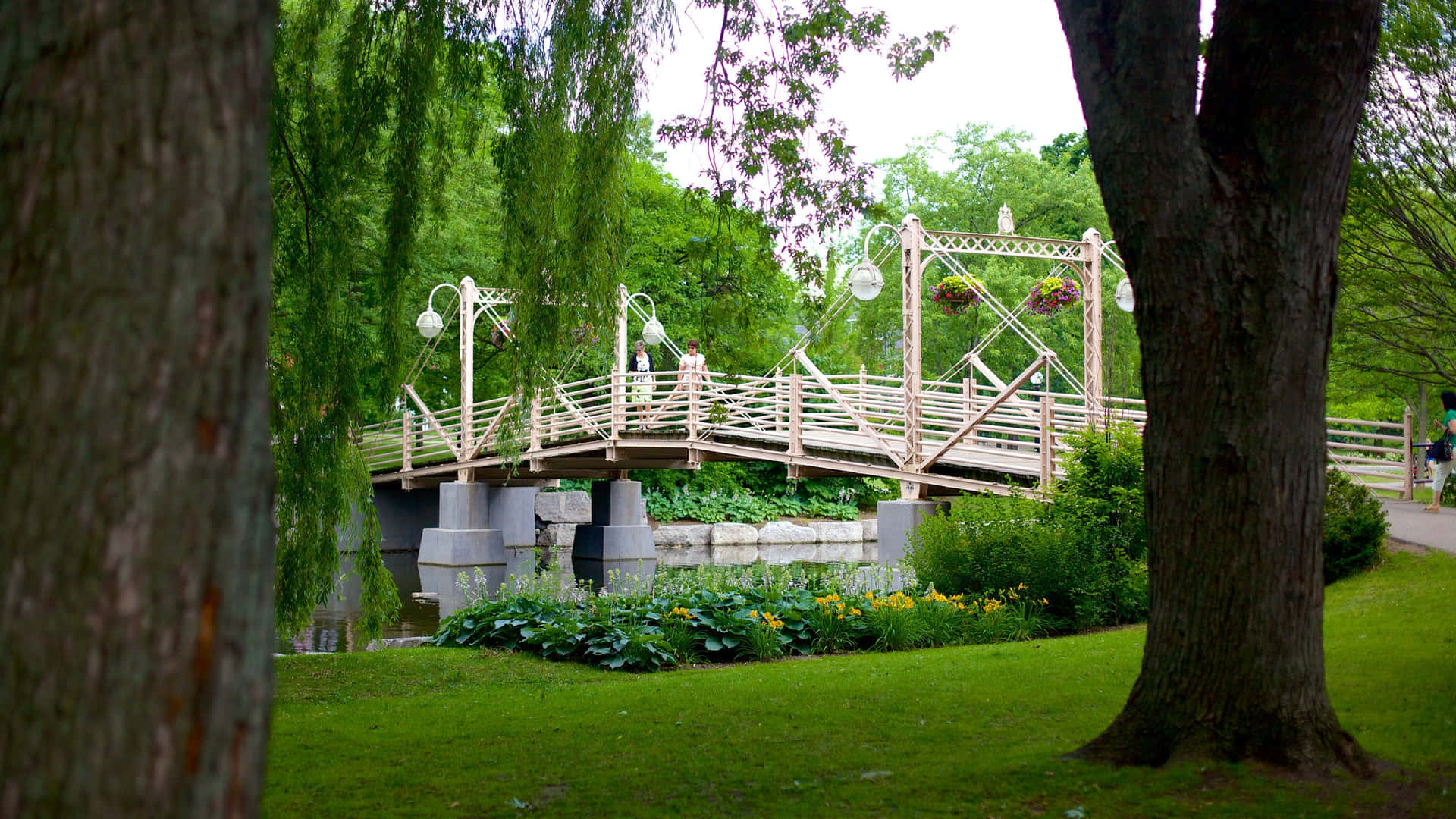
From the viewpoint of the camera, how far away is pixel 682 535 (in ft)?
→ 100

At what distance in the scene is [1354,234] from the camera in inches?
529

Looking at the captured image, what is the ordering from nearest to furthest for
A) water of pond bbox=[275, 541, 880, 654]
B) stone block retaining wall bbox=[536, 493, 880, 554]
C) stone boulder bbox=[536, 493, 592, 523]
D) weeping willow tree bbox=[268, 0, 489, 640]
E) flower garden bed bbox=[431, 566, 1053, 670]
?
1. weeping willow tree bbox=[268, 0, 489, 640]
2. flower garden bed bbox=[431, 566, 1053, 670]
3. water of pond bbox=[275, 541, 880, 654]
4. stone block retaining wall bbox=[536, 493, 880, 554]
5. stone boulder bbox=[536, 493, 592, 523]

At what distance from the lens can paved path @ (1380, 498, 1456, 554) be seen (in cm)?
1148

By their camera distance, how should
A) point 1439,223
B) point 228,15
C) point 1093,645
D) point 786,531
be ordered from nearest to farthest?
1. point 228,15
2. point 1093,645
3. point 1439,223
4. point 786,531

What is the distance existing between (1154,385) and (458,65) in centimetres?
556

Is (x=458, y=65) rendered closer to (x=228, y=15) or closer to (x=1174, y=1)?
(x=1174, y=1)

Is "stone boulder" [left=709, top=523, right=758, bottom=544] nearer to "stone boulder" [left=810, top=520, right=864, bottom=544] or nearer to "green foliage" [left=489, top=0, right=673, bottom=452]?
"stone boulder" [left=810, top=520, right=864, bottom=544]

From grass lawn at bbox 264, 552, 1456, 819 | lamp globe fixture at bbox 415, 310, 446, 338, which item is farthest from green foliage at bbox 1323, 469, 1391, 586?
lamp globe fixture at bbox 415, 310, 446, 338

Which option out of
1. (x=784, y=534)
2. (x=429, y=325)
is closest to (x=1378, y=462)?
(x=429, y=325)

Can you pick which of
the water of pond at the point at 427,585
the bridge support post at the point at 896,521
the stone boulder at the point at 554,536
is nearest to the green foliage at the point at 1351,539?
the bridge support post at the point at 896,521

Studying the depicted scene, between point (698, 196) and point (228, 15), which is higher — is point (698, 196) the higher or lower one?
the higher one

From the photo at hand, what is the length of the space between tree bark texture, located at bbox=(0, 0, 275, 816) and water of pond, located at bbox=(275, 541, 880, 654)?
7183 mm

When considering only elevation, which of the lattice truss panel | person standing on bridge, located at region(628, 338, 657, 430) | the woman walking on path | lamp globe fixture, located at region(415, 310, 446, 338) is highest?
the lattice truss panel

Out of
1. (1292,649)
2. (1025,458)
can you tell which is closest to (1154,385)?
(1292,649)
